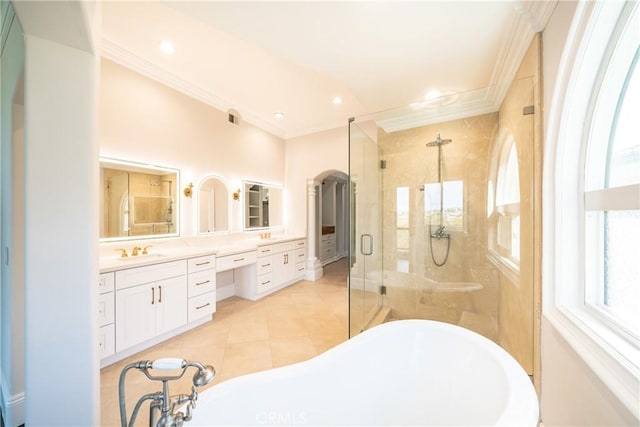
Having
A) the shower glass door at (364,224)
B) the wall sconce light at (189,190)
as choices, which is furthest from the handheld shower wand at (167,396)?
the wall sconce light at (189,190)

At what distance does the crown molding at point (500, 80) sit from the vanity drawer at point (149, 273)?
2.92m

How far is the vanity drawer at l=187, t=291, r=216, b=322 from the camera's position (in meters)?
2.44

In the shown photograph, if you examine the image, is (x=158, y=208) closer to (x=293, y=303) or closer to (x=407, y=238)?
(x=293, y=303)

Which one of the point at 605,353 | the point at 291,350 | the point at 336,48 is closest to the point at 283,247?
the point at 291,350

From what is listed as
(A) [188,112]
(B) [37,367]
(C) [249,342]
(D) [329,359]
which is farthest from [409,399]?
(A) [188,112]

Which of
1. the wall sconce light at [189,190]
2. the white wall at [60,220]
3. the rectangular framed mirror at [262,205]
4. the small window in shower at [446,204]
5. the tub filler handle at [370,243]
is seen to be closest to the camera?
the white wall at [60,220]

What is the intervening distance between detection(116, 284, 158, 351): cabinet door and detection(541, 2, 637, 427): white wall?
2915mm

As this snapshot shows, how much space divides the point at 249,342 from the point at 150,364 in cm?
170

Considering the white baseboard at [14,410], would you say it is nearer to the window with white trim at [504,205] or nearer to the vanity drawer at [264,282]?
the vanity drawer at [264,282]

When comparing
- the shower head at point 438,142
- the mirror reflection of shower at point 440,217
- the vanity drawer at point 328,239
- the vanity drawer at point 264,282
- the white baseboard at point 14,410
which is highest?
the shower head at point 438,142

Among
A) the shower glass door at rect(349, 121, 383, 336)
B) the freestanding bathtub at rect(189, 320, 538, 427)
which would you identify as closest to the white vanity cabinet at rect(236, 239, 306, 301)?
the shower glass door at rect(349, 121, 383, 336)

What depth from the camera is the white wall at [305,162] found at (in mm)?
4152

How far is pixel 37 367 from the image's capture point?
1.06m

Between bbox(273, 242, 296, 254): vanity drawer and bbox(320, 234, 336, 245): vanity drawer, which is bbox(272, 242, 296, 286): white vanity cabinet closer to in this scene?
bbox(273, 242, 296, 254): vanity drawer
